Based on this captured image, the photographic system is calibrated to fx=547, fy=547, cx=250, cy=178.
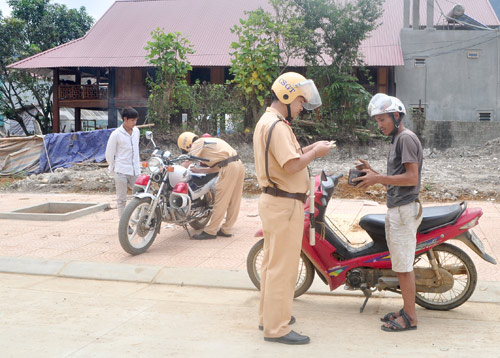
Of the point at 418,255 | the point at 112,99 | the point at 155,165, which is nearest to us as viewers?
the point at 418,255

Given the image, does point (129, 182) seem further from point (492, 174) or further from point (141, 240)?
point (492, 174)

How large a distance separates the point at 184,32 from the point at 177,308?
77.5 feet

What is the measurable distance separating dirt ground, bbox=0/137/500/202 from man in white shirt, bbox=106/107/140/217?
323mm

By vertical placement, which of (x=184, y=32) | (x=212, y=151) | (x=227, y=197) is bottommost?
(x=227, y=197)

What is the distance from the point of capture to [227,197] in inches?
311

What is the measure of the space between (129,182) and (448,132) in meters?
15.3

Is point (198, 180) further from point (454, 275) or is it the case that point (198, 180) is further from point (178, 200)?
point (454, 275)

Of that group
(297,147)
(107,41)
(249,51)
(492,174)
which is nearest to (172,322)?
(297,147)

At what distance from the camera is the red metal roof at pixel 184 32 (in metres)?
24.8

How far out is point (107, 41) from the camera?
2773 cm

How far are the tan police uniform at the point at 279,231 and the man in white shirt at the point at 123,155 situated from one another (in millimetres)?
4546

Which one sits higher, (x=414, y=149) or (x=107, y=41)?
(x=107, y=41)

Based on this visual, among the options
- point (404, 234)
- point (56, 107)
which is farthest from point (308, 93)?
point (56, 107)

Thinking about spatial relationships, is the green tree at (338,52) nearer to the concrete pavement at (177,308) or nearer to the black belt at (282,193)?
the concrete pavement at (177,308)
